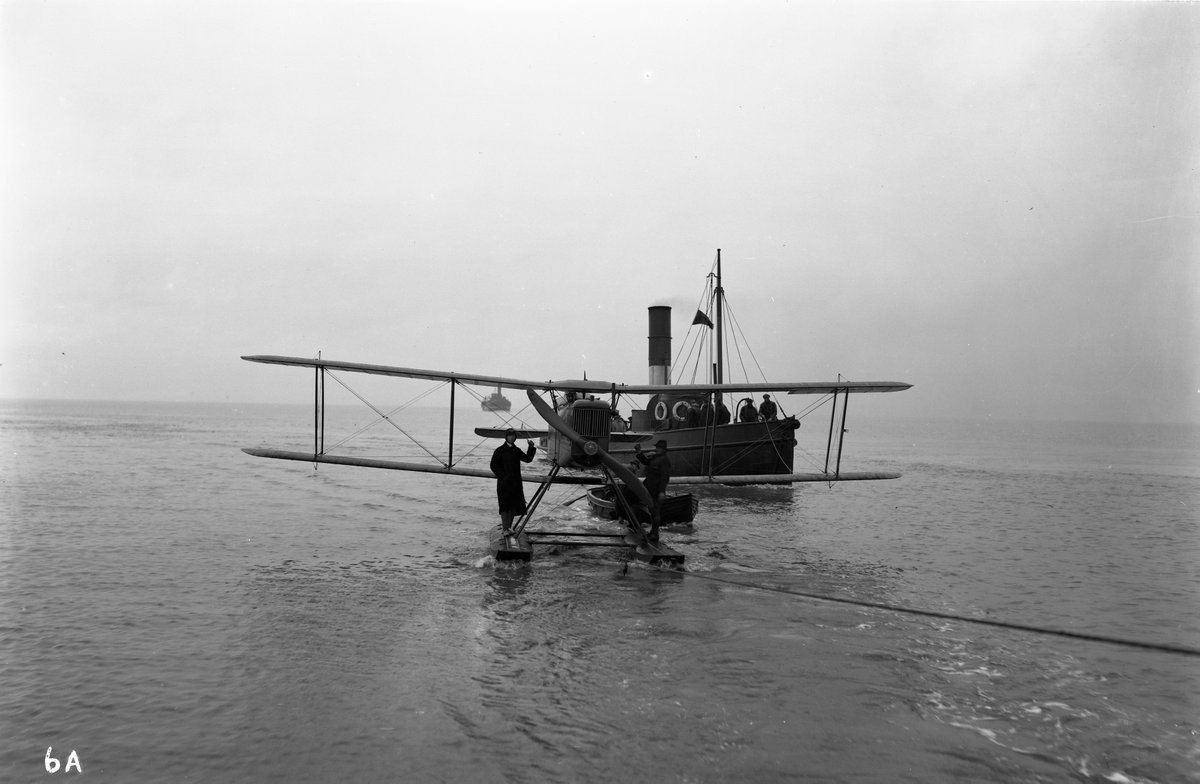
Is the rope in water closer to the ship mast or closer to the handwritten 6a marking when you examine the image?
the handwritten 6a marking

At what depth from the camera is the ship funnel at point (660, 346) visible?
106ft

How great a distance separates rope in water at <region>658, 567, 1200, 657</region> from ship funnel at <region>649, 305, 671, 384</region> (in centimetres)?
1987

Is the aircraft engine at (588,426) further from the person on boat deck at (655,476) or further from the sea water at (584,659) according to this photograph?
the sea water at (584,659)

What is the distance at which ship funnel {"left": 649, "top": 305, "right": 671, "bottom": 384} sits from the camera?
106 ft

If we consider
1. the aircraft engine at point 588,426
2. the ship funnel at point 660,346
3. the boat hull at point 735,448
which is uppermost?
the ship funnel at point 660,346

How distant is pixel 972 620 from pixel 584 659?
5811 millimetres

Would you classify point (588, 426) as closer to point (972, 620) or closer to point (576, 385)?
point (576, 385)

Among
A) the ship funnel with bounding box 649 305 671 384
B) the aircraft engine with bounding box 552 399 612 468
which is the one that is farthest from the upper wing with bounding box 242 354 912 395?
the ship funnel with bounding box 649 305 671 384

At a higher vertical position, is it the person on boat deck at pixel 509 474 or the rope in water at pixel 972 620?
the person on boat deck at pixel 509 474

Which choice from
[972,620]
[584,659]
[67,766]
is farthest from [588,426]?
[67,766]

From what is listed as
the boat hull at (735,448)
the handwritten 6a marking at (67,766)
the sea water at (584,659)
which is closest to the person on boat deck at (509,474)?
the sea water at (584,659)

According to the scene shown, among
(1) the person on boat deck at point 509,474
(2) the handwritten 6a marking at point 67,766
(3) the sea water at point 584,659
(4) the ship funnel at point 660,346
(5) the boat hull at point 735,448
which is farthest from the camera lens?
(4) the ship funnel at point 660,346

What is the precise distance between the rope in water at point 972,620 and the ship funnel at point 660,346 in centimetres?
1987

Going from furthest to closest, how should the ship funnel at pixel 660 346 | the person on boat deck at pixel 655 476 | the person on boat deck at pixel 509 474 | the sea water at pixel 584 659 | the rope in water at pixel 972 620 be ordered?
1. the ship funnel at pixel 660 346
2. the person on boat deck at pixel 655 476
3. the person on boat deck at pixel 509 474
4. the rope in water at pixel 972 620
5. the sea water at pixel 584 659
